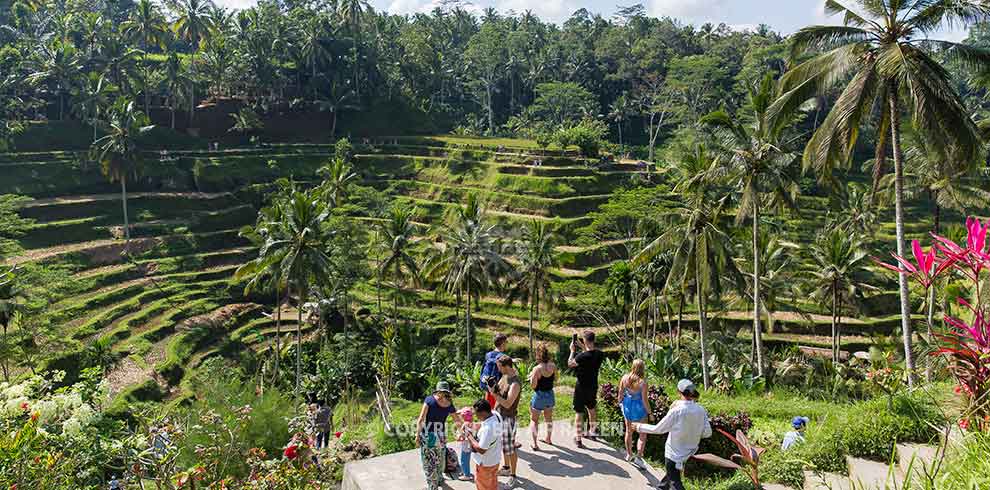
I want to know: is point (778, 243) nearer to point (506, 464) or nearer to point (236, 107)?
point (506, 464)

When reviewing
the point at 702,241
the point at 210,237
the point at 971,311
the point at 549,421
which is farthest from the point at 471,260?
the point at 971,311

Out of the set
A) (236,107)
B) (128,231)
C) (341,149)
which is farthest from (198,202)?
(236,107)

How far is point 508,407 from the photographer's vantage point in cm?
786

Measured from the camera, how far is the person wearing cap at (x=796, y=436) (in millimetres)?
8052

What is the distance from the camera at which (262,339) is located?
31.7 meters

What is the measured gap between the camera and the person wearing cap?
317 inches

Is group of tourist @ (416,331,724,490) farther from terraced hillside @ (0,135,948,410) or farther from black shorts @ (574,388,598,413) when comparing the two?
terraced hillside @ (0,135,948,410)

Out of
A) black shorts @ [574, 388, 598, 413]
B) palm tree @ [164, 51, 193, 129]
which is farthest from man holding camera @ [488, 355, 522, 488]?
palm tree @ [164, 51, 193, 129]

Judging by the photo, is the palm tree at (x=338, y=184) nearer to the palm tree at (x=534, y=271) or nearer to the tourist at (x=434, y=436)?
the palm tree at (x=534, y=271)

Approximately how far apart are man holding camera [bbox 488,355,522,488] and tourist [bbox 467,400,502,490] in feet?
2.04

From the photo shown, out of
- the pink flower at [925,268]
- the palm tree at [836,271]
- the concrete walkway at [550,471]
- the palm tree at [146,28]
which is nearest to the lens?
the pink flower at [925,268]

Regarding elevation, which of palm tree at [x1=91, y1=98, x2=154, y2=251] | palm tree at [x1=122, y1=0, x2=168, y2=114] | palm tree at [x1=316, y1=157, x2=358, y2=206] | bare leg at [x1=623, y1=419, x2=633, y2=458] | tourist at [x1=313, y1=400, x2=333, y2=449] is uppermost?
palm tree at [x1=122, y1=0, x2=168, y2=114]

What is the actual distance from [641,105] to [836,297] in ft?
142

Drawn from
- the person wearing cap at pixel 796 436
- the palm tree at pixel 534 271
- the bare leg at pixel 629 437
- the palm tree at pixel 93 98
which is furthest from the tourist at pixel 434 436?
the palm tree at pixel 93 98
